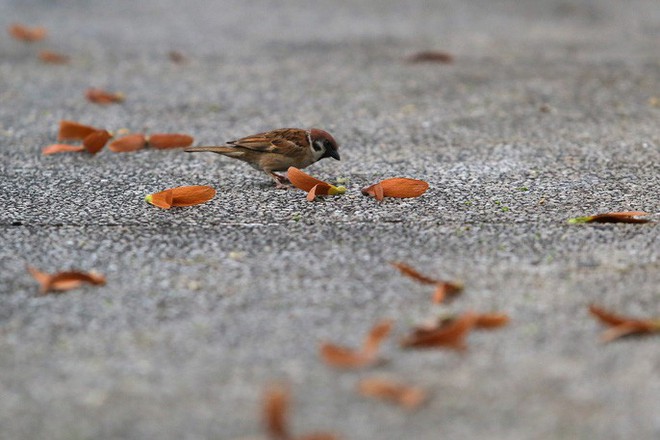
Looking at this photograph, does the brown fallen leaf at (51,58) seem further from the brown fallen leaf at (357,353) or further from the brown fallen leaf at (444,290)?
the brown fallen leaf at (357,353)

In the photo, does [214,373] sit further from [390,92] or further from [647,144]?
[390,92]

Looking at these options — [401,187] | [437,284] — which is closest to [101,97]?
[401,187]

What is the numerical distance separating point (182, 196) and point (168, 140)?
46.3 inches

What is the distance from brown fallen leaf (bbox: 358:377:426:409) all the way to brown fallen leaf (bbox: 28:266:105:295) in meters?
1.22

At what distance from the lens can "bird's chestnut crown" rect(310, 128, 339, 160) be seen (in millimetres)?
4949

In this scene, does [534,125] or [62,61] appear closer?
[534,125]

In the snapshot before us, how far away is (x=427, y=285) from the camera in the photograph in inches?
138

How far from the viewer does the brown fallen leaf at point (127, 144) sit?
5.58 meters

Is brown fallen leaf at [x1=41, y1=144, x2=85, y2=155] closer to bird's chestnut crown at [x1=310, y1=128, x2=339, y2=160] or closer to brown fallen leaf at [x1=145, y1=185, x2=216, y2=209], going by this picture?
brown fallen leaf at [x1=145, y1=185, x2=216, y2=209]

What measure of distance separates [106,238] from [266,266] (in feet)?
2.49

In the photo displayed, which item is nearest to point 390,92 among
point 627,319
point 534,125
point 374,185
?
point 534,125

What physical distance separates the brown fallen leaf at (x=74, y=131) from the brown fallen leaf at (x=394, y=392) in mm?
3513

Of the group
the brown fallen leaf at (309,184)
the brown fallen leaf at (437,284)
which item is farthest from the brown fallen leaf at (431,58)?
the brown fallen leaf at (437,284)

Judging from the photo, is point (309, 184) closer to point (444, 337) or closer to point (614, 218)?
point (614, 218)
